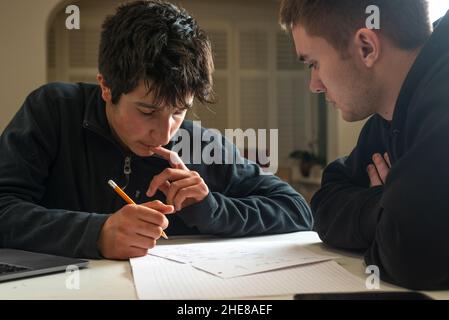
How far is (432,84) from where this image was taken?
0.82 meters

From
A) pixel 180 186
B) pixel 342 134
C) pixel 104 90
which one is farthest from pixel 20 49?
pixel 180 186

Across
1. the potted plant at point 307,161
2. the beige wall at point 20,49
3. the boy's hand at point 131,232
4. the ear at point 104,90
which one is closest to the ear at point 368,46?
the boy's hand at point 131,232

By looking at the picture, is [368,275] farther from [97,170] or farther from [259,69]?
[259,69]

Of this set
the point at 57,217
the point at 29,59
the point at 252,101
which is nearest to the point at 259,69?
the point at 252,101

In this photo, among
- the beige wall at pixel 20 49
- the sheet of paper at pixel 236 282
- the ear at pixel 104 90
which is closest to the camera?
the sheet of paper at pixel 236 282

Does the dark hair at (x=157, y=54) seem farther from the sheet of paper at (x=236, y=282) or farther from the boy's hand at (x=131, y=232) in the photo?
the sheet of paper at (x=236, y=282)

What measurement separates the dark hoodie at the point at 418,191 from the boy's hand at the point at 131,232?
36cm

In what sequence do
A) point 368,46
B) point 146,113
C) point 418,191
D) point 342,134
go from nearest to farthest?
point 418,191 < point 368,46 < point 146,113 < point 342,134

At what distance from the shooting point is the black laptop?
83 centimetres

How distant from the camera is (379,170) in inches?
42.6

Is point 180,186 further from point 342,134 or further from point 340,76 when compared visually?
point 342,134

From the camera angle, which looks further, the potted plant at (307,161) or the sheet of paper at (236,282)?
the potted plant at (307,161)

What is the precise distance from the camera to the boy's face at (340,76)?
1024 mm

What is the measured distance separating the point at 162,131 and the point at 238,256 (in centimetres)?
37
